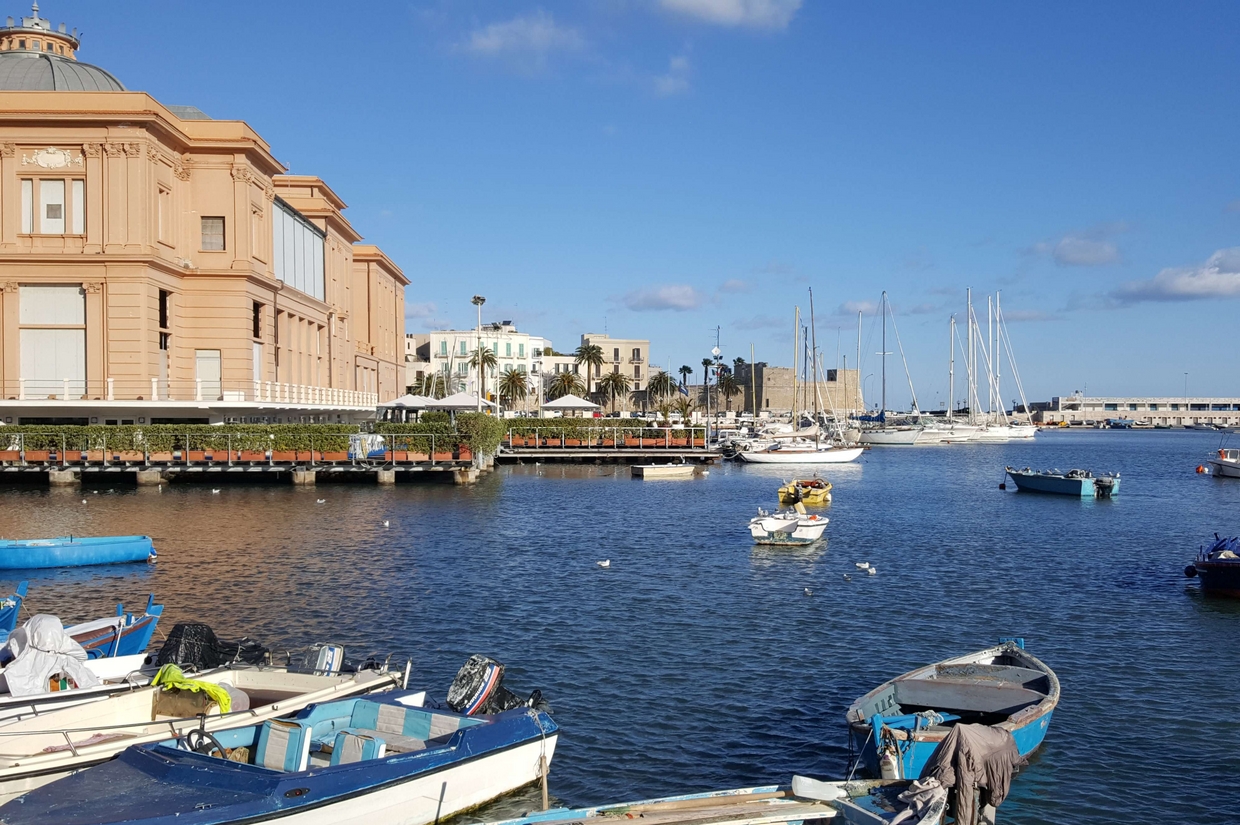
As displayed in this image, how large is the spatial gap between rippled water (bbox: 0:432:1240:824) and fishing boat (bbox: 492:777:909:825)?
2.28 meters

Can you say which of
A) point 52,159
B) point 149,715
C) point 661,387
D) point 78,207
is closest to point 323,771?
point 149,715

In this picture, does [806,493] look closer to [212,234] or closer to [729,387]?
[212,234]

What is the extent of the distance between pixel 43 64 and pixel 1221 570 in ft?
206

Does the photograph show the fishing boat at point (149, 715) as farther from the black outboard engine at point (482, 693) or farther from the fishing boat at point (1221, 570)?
the fishing boat at point (1221, 570)

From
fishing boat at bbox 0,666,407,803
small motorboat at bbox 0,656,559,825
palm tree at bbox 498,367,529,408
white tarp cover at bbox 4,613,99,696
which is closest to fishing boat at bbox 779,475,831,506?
fishing boat at bbox 0,666,407,803

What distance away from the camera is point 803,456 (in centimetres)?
8219

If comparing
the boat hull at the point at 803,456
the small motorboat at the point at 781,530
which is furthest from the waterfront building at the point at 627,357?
the small motorboat at the point at 781,530

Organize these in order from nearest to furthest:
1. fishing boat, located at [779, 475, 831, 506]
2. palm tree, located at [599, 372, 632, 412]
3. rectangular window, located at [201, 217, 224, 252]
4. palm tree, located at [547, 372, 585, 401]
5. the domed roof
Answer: fishing boat, located at [779, 475, 831, 506] → the domed roof → rectangular window, located at [201, 217, 224, 252] → palm tree, located at [547, 372, 585, 401] → palm tree, located at [599, 372, 632, 412]

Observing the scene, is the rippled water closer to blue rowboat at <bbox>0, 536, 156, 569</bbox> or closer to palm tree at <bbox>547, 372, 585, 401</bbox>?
blue rowboat at <bbox>0, 536, 156, 569</bbox>

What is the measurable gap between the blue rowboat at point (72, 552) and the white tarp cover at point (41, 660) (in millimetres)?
16350

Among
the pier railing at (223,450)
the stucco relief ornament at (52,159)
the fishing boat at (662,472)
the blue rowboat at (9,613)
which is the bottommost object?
the blue rowboat at (9,613)

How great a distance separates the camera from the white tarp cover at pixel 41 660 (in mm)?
14086

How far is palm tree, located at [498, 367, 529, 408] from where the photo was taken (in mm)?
132125

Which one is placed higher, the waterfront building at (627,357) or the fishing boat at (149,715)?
the waterfront building at (627,357)
